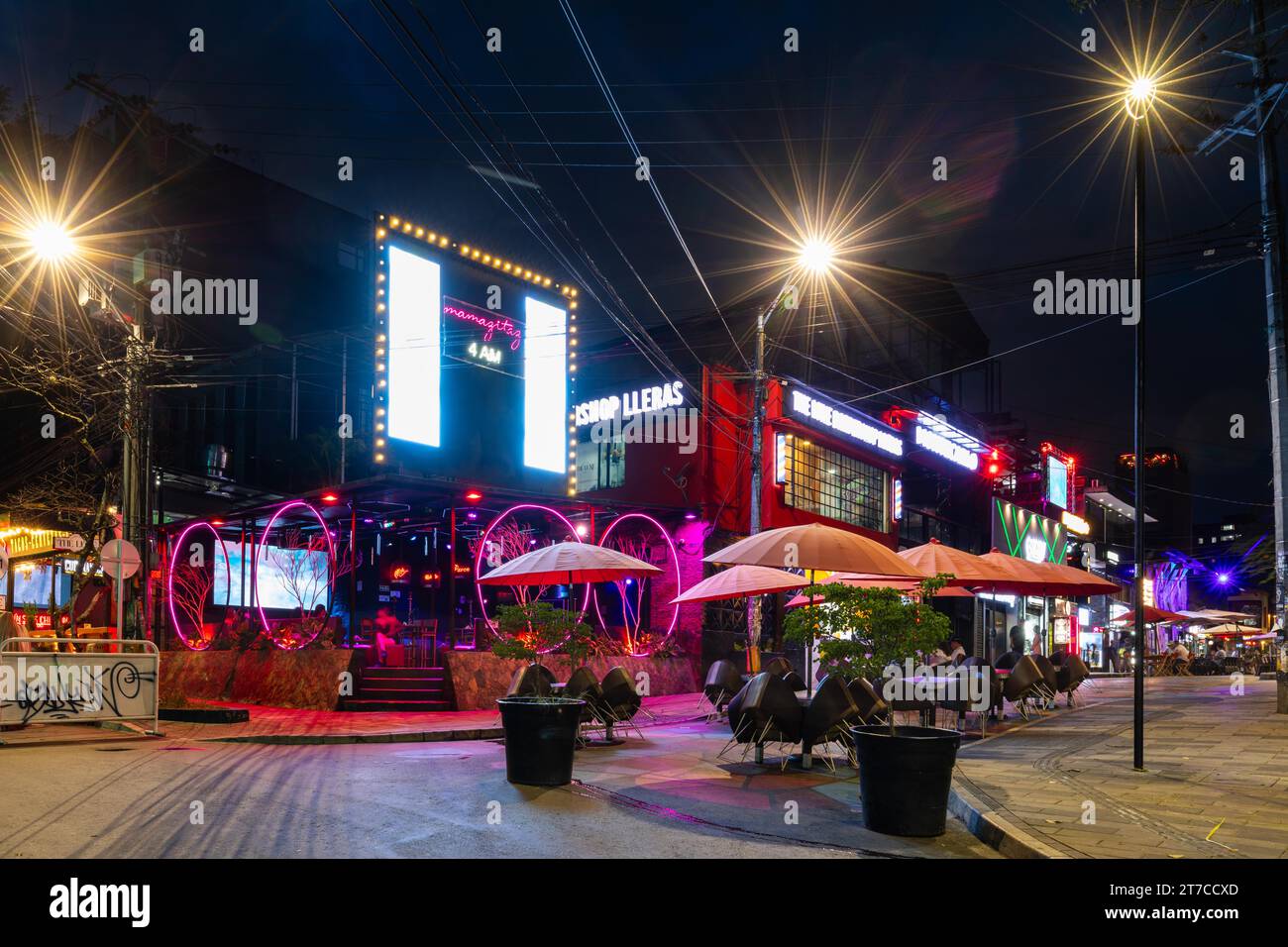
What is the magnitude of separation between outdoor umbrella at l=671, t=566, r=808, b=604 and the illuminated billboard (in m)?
9.40

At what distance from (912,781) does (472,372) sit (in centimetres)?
1958

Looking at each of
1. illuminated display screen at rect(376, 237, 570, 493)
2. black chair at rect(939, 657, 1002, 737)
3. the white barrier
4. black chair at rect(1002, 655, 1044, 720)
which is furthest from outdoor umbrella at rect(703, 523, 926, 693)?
illuminated display screen at rect(376, 237, 570, 493)

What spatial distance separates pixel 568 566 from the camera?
12656 millimetres

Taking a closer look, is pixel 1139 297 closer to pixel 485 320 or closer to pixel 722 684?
pixel 722 684

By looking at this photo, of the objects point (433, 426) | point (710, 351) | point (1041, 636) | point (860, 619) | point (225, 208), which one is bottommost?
point (1041, 636)

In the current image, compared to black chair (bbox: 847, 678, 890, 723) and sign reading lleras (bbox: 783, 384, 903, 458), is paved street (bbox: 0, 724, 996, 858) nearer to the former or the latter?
black chair (bbox: 847, 678, 890, 723)

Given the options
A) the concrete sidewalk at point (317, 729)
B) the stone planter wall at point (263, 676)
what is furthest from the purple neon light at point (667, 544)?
the stone planter wall at point (263, 676)

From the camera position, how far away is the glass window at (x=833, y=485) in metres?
27.1

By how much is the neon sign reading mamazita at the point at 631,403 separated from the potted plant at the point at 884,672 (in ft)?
58.5

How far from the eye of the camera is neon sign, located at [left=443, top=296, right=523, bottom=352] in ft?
78.5

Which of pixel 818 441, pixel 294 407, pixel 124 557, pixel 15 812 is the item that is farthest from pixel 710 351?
pixel 15 812

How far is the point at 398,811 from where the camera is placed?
789 centimetres

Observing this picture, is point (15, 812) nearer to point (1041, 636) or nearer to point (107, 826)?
point (107, 826)
